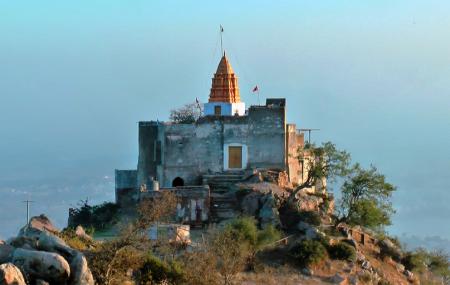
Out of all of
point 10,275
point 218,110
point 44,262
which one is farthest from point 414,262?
point 10,275

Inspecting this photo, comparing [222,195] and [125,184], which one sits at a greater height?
[125,184]

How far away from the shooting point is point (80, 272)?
1931cm

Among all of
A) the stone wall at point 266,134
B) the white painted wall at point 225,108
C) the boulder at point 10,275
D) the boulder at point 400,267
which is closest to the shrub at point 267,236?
the boulder at point 400,267

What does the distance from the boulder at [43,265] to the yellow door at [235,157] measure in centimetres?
1983

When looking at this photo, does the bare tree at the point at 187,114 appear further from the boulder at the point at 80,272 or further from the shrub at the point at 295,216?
the boulder at the point at 80,272

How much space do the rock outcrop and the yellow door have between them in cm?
1848

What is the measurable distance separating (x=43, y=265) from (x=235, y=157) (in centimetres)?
2015

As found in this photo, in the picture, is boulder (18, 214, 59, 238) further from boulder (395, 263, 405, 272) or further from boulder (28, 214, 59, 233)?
boulder (395, 263, 405, 272)

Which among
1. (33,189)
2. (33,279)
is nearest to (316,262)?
(33,279)

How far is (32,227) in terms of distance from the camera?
76.9 ft

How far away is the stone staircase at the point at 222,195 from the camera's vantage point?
1343 inches

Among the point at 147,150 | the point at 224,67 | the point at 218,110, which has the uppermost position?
the point at 224,67

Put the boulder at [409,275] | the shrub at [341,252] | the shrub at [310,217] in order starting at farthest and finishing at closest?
1. the shrub at [310,217]
2. the boulder at [409,275]
3. the shrub at [341,252]

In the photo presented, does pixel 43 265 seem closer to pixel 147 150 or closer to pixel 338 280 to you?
pixel 338 280
